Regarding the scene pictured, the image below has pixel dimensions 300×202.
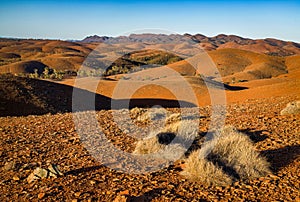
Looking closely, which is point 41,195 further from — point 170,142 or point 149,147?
point 170,142

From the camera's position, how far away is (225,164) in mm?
5367

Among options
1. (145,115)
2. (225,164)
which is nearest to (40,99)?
(145,115)

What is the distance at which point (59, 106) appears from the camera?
17.6m

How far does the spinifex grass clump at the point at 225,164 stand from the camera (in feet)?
16.4

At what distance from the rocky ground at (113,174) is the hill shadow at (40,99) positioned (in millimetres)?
7893

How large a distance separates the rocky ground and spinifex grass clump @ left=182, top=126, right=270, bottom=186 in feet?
0.50

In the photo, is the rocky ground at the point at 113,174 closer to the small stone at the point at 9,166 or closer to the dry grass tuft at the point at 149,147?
the small stone at the point at 9,166

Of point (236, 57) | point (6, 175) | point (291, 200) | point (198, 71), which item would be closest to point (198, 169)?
point (291, 200)

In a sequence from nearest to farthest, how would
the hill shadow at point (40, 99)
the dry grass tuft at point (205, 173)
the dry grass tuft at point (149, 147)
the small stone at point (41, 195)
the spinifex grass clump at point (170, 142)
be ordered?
the small stone at point (41, 195), the dry grass tuft at point (205, 173), the spinifex grass clump at point (170, 142), the dry grass tuft at point (149, 147), the hill shadow at point (40, 99)

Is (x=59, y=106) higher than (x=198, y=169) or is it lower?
lower

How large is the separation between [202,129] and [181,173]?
11.0 feet

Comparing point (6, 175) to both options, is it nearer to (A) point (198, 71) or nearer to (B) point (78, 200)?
(B) point (78, 200)

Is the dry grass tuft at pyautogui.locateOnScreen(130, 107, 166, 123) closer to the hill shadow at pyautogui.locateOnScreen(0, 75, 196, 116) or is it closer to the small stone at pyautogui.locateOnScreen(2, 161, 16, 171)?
the small stone at pyautogui.locateOnScreen(2, 161, 16, 171)

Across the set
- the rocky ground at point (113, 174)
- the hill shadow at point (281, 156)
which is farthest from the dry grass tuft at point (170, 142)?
the hill shadow at point (281, 156)
